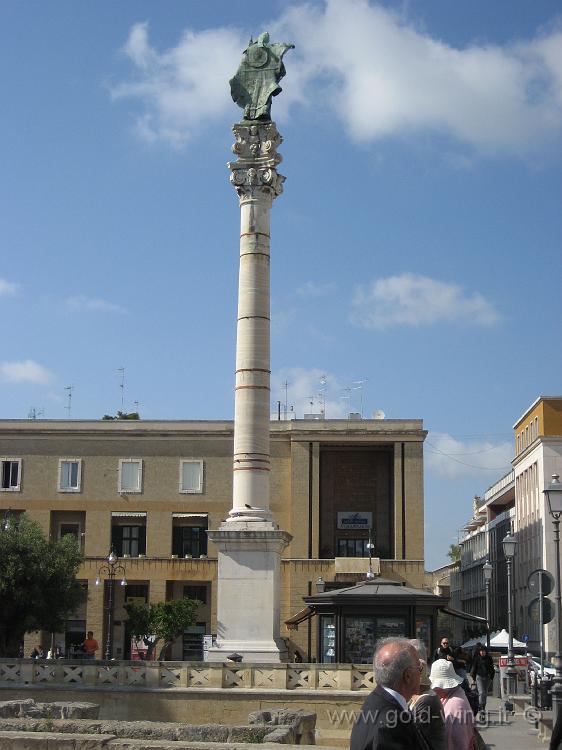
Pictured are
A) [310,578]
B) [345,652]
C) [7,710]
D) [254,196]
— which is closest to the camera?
[7,710]

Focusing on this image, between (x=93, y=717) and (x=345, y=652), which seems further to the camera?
(x=345, y=652)

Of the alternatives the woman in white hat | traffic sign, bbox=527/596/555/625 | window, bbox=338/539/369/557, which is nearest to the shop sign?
window, bbox=338/539/369/557

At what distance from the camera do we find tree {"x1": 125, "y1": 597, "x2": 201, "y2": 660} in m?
51.2

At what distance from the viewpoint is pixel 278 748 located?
1348 centimetres

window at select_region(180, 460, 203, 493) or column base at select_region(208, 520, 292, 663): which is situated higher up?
window at select_region(180, 460, 203, 493)

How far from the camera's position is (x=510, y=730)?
23234 millimetres

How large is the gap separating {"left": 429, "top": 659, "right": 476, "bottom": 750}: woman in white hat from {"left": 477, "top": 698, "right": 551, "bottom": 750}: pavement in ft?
40.6

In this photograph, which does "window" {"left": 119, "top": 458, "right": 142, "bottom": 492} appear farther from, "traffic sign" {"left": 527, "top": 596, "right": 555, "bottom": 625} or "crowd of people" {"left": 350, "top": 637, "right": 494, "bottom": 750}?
"crowd of people" {"left": 350, "top": 637, "right": 494, "bottom": 750}

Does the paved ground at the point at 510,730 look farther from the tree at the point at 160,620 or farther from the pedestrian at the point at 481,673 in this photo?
the tree at the point at 160,620

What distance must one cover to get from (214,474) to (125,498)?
4.78 meters

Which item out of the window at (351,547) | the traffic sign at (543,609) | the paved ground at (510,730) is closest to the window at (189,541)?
the window at (351,547)

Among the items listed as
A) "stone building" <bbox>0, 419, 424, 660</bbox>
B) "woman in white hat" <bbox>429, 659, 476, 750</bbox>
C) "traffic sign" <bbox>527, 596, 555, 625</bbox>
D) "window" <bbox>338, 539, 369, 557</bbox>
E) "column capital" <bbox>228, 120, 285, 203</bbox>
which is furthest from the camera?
"window" <bbox>338, 539, 369, 557</bbox>

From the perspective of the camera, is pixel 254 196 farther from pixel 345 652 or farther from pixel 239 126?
pixel 345 652

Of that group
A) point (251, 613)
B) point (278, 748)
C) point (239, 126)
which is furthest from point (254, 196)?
point (278, 748)
